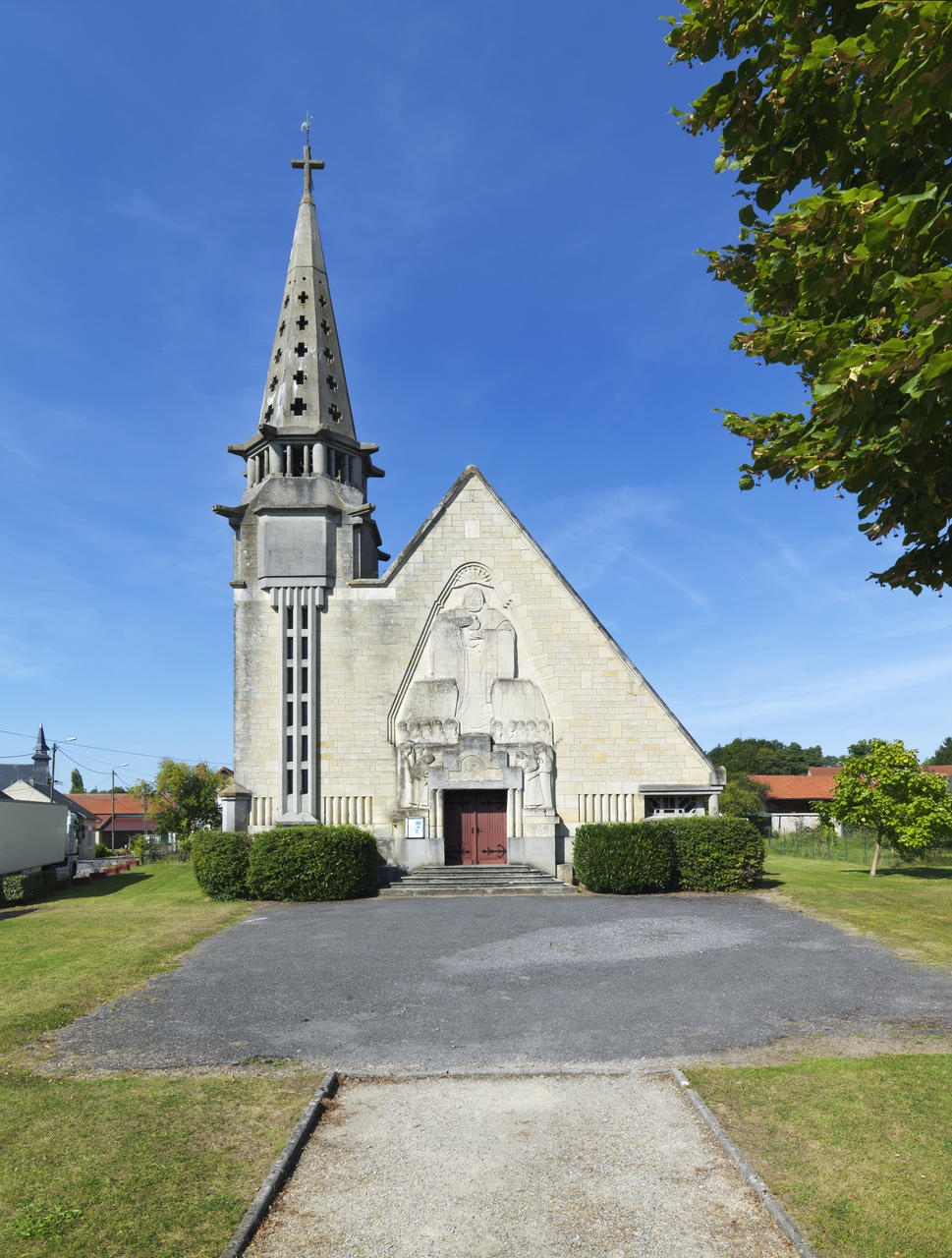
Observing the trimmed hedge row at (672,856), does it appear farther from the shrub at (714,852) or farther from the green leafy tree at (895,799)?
the green leafy tree at (895,799)

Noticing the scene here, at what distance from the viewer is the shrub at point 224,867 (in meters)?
19.5

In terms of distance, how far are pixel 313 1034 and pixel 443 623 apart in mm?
15739

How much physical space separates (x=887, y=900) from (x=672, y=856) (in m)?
4.69

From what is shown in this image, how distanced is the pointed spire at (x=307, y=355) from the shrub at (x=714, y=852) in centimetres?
1550

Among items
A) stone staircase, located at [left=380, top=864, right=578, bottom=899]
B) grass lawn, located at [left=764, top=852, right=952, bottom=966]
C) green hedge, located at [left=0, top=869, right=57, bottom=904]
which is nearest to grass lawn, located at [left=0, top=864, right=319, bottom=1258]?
grass lawn, located at [left=764, top=852, right=952, bottom=966]

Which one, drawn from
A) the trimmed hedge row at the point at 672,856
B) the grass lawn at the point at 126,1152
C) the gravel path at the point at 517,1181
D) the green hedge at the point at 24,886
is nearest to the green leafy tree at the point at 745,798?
the trimmed hedge row at the point at 672,856

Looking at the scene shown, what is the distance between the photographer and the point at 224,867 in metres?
19.5

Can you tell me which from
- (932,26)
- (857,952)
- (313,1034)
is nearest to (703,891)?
(857,952)

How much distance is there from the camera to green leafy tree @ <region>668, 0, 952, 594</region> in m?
3.90

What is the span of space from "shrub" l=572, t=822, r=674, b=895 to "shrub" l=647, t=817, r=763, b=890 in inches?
11.4

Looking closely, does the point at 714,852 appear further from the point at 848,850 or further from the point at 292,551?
the point at 848,850

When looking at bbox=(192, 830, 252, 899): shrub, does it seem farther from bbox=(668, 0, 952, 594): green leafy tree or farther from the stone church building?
bbox=(668, 0, 952, 594): green leafy tree

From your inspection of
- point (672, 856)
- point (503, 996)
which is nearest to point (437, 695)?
point (672, 856)

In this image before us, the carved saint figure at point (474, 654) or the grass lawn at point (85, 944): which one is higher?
the carved saint figure at point (474, 654)
